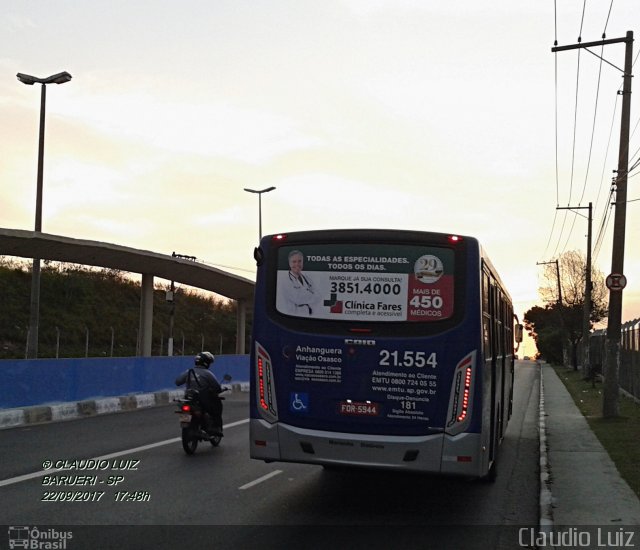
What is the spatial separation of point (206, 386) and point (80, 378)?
8.60m

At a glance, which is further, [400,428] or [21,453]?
[21,453]

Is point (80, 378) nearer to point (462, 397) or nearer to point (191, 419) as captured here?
point (191, 419)

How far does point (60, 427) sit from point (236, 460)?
241 inches

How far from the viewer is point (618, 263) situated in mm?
21297

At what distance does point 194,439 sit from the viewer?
13203 mm

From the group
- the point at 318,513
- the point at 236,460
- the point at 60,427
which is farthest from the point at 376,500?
the point at 60,427

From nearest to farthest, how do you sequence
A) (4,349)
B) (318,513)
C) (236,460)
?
(318,513), (236,460), (4,349)

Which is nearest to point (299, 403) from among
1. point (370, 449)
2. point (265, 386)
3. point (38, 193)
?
point (265, 386)

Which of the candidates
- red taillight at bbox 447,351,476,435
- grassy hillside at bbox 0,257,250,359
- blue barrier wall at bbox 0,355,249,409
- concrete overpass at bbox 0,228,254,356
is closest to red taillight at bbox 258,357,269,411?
red taillight at bbox 447,351,476,435

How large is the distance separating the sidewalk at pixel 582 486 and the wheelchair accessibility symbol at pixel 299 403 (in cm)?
293

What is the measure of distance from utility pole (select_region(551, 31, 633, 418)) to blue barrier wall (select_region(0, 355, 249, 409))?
9.95m

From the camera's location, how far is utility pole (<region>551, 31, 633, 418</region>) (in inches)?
811

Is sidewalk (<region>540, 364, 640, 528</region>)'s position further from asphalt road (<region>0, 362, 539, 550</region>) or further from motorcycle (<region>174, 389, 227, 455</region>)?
motorcycle (<region>174, 389, 227, 455</region>)

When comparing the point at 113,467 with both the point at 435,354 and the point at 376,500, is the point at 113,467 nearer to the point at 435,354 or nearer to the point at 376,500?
the point at 376,500
